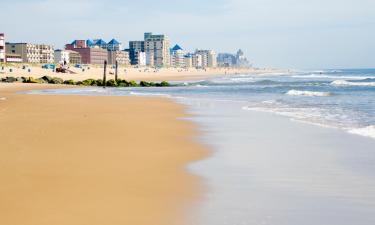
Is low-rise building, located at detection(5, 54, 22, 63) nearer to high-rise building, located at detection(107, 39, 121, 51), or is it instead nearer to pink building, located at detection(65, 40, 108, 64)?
pink building, located at detection(65, 40, 108, 64)

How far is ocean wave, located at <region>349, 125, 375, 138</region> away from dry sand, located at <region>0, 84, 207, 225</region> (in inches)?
159

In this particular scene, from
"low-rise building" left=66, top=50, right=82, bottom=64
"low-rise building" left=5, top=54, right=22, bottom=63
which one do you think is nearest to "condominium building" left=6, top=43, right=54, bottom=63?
"low-rise building" left=5, top=54, right=22, bottom=63

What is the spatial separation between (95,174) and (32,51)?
421 ft

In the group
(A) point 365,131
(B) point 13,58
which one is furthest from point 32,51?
(A) point 365,131

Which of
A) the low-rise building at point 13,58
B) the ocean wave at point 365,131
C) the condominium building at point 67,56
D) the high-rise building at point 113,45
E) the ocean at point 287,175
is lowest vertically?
the ocean at point 287,175

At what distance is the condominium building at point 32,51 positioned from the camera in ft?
409

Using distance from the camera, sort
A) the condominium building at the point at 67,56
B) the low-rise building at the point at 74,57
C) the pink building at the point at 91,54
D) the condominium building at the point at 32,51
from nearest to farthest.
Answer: the condominium building at the point at 32,51 → the condominium building at the point at 67,56 → the low-rise building at the point at 74,57 → the pink building at the point at 91,54

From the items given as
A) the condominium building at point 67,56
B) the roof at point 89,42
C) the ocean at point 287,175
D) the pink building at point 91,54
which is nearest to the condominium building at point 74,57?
the condominium building at point 67,56

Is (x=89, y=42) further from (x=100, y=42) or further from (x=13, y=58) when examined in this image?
(x=13, y=58)

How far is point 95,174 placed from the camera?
703 centimetres

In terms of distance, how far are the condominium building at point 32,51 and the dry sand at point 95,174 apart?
11892 centimetres

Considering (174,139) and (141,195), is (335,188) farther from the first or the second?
(174,139)

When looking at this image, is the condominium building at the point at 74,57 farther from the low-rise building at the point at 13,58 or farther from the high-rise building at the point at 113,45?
the high-rise building at the point at 113,45

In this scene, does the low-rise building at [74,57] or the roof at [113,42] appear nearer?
the low-rise building at [74,57]
